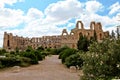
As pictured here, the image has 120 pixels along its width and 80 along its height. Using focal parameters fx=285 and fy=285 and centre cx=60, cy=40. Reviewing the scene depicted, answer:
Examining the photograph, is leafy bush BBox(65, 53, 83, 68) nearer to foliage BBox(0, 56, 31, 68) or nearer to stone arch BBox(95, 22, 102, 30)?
foliage BBox(0, 56, 31, 68)

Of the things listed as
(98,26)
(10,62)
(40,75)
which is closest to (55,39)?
(98,26)

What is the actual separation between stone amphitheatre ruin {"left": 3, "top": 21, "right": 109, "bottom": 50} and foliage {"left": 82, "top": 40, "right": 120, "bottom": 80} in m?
66.6

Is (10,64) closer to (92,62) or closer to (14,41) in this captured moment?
(92,62)

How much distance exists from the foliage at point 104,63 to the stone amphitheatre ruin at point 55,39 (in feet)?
219

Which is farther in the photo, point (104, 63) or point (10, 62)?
point (10, 62)

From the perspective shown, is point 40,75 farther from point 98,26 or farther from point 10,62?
point 98,26

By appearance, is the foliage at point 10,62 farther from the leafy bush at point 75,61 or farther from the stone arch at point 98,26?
the stone arch at point 98,26

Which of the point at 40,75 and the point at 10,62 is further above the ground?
the point at 10,62

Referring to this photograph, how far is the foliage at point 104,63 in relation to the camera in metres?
10.6

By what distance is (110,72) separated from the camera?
1062cm

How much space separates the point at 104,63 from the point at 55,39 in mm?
77943

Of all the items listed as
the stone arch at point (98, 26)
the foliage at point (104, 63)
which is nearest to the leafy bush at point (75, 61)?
the foliage at point (104, 63)

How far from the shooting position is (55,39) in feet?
291

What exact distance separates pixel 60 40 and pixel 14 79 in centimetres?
6975
